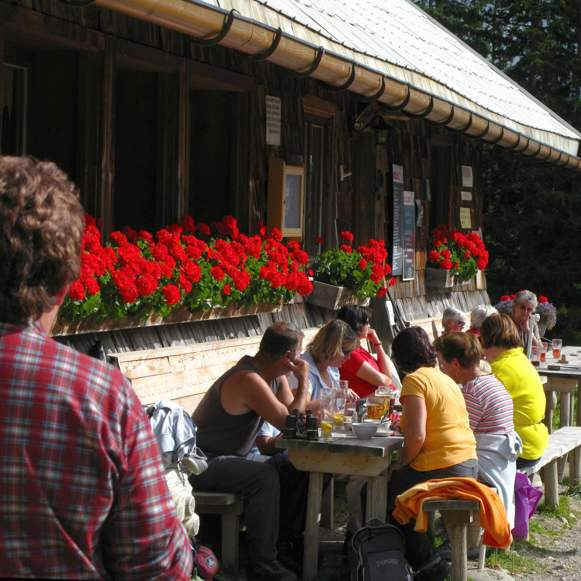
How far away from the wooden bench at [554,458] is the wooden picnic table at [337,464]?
1.58 metres

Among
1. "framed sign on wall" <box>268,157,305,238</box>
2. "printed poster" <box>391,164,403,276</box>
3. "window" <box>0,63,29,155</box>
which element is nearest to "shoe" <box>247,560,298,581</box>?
"window" <box>0,63,29,155</box>

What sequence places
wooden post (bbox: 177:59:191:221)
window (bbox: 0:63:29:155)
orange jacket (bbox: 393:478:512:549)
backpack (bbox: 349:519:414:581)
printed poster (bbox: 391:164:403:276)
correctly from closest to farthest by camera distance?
backpack (bbox: 349:519:414:581), orange jacket (bbox: 393:478:512:549), window (bbox: 0:63:29:155), wooden post (bbox: 177:59:191:221), printed poster (bbox: 391:164:403:276)

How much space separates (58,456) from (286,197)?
6511mm

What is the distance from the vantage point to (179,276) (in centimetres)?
619

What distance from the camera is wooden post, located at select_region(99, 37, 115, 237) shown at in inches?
243

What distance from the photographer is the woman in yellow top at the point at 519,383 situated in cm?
687

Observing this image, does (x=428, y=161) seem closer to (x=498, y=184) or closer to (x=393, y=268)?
(x=393, y=268)

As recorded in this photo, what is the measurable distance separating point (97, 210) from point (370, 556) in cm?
253

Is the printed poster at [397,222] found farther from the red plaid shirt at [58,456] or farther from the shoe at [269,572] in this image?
the red plaid shirt at [58,456]

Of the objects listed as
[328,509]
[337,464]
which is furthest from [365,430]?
[328,509]

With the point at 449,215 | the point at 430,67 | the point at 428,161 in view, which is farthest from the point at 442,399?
the point at 449,215

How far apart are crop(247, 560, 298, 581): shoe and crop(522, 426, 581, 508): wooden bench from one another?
205 cm

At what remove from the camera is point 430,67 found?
9.30 metres

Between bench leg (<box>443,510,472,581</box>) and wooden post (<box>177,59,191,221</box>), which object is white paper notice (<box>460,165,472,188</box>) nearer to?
wooden post (<box>177,59,191,221</box>)
